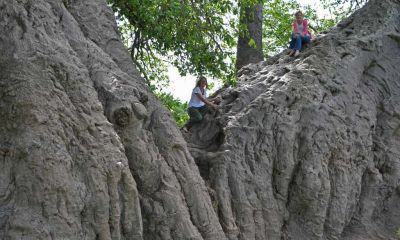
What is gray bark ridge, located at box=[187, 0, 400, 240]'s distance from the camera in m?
7.26

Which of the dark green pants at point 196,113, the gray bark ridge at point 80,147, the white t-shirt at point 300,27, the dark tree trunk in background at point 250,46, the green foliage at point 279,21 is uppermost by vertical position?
the green foliage at point 279,21

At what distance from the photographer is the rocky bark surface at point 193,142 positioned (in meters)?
5.23

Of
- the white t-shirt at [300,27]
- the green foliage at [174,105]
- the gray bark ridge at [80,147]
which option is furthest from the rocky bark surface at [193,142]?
the green foliage at [174,105]

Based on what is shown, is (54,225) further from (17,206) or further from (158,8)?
(158,8)

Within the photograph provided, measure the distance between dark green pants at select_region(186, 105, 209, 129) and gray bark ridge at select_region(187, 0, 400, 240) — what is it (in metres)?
0.10

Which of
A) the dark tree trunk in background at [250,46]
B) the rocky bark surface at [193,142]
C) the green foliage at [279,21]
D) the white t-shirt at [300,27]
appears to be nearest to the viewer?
the rocky bark surface at [193,142]

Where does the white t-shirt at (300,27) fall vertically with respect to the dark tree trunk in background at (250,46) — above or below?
below

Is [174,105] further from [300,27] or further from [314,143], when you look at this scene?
[314,143]

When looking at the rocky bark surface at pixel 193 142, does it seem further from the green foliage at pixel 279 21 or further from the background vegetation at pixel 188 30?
the green foliage at pixel 279 21

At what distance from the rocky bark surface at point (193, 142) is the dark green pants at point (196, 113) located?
0.10 m

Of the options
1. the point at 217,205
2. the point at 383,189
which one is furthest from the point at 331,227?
the point at 217,205

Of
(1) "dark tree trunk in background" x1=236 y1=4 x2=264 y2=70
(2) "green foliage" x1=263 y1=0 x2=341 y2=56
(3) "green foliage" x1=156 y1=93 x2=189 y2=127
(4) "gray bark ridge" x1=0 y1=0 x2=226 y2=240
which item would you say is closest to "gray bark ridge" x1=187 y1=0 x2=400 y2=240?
(4) "gray bark ridge" x1=0 y1=0 x2=226 y2=240

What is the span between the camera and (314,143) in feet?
25.4

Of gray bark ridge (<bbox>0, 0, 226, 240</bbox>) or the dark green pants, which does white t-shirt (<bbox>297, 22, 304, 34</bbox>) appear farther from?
gray bark ridge (<bbox>0, 0, 226, 240</bbox>)
